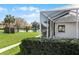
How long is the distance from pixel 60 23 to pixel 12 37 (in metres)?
2.62

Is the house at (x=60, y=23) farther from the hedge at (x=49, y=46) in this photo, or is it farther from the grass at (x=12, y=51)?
the grass at (x=12, y=51)

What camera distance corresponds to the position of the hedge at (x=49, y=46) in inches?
520

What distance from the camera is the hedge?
1320 centimetres

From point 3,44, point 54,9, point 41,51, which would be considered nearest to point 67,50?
point 41,51

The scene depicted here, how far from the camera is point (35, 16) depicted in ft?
46.3

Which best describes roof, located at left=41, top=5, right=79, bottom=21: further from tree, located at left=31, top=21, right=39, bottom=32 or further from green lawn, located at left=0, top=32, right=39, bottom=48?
green lawn, located at left=0, top=32, right=39, bottom=48

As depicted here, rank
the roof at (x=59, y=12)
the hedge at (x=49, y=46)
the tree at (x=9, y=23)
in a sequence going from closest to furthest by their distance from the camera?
1. the hedge at (x=49, y=46)
2. the tree at (x=9, y=23)
3. the roof at (x=59, y=12)

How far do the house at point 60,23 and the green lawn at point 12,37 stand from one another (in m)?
0.83

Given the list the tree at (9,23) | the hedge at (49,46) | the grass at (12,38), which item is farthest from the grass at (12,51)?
the tree at (9,23)

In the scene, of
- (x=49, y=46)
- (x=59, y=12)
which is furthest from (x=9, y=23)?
(x=59, y=12)

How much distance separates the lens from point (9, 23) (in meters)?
14.1

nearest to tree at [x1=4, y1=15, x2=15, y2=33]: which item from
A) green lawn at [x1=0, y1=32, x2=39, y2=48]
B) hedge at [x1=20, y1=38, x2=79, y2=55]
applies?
green lawn at [x1=0, y1=32, x2=39, y2=48]

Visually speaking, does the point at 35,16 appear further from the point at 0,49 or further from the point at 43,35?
the point at 0,49
